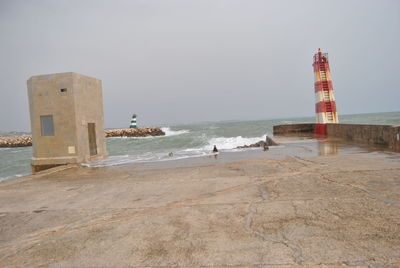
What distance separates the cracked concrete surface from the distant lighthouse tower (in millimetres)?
14084

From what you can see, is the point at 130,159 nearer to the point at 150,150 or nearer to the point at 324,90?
the point at 150,150

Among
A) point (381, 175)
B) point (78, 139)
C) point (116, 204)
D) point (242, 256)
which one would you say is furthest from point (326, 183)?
point (78, 139)

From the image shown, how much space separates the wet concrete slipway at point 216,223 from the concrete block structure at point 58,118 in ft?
16.3

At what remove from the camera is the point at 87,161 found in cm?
1070

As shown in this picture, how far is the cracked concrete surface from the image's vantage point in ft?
7.65

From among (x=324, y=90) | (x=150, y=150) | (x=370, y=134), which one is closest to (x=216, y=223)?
(x=370, y=134)

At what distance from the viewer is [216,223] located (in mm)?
3096

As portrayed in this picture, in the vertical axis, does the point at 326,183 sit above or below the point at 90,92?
below

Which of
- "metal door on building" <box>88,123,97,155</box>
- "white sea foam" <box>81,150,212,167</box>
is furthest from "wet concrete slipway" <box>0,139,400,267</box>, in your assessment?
"metal door on building" <box>88,123,97,155</box>

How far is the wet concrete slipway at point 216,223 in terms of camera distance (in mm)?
2332

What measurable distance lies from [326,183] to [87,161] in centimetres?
906

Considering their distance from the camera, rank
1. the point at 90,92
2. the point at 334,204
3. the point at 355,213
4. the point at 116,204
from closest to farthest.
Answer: the point at 355,213 → the point at 334,204 → the point at 116,204 → the point at 90,92

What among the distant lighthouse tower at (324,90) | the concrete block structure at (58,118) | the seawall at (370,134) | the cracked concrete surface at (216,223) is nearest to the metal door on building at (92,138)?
the concrete block structure at (58,118)

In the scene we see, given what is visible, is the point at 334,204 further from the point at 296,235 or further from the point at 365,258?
the point at 365,258
